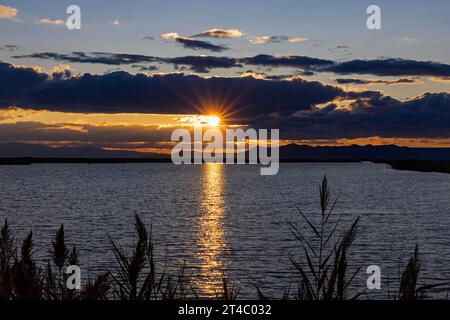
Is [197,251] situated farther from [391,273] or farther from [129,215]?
[129,215]

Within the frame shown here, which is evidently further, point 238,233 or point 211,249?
point 238,233

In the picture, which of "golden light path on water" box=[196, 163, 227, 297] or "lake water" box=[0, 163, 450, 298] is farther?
"lake water" box=[0, 163, 450, 298]

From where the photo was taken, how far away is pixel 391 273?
4234cm

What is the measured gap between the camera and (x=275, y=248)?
58.0m

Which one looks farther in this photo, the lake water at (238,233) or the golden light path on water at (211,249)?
the lake water at (238,233)

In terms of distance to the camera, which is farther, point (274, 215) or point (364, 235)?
A: point (274, 215)
